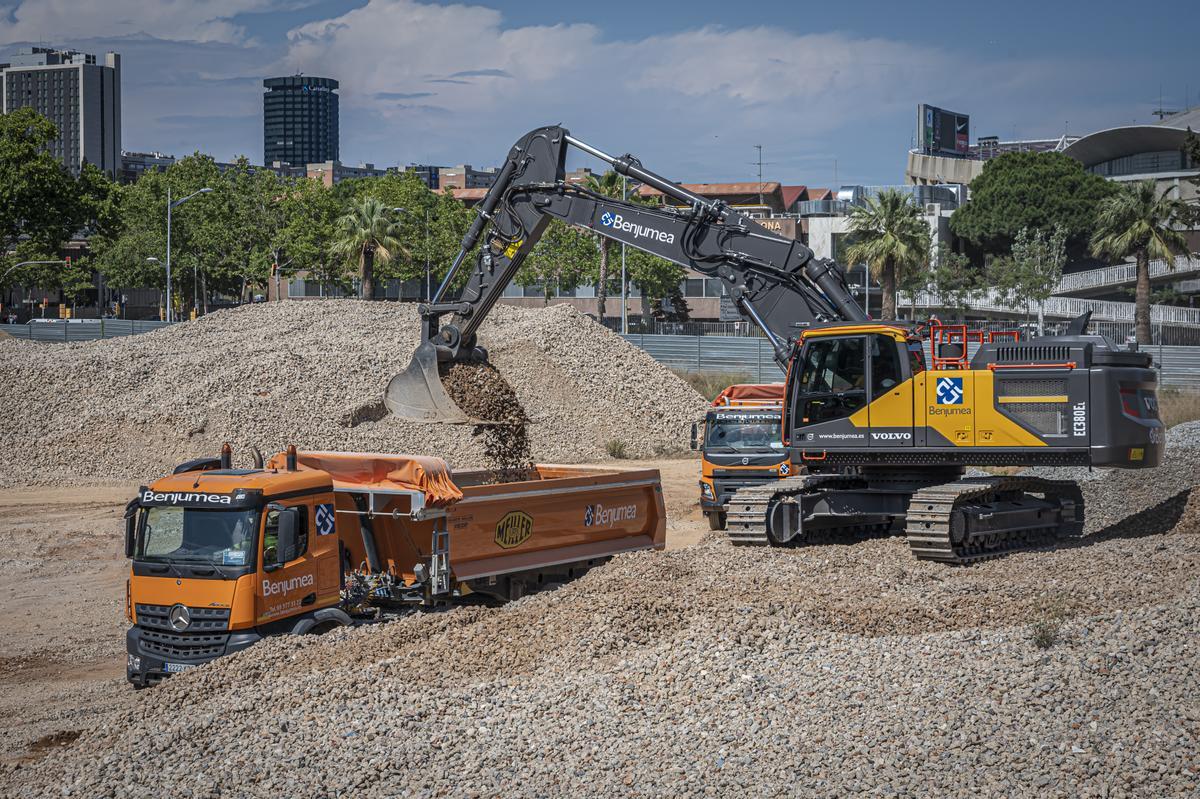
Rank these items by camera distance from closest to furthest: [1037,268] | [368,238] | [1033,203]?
[368,238], [1037,268], [1033,203]

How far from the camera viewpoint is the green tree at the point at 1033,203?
82.6 m

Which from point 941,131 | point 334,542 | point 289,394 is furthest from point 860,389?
point 941,131

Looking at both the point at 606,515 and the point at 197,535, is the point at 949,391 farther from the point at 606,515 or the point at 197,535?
the point at 197,535

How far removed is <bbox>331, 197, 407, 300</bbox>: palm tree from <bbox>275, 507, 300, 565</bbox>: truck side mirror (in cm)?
4329

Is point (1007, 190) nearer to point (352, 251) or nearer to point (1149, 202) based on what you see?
point (1149, 202)

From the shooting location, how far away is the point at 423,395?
17797 mm

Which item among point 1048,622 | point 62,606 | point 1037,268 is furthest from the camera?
point 1037,268

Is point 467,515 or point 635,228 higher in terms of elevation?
point 635,228

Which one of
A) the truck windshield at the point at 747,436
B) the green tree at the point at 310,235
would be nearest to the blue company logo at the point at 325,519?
the truck windshield at the point at 747,436

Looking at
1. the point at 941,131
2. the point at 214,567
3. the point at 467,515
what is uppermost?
the point at 941,131

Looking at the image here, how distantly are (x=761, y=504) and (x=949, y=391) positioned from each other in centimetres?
297

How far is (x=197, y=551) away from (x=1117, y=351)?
11.3m

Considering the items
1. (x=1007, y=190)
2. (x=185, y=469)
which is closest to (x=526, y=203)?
(x=185, y=469)

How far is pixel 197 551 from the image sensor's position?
1145 centimetres
